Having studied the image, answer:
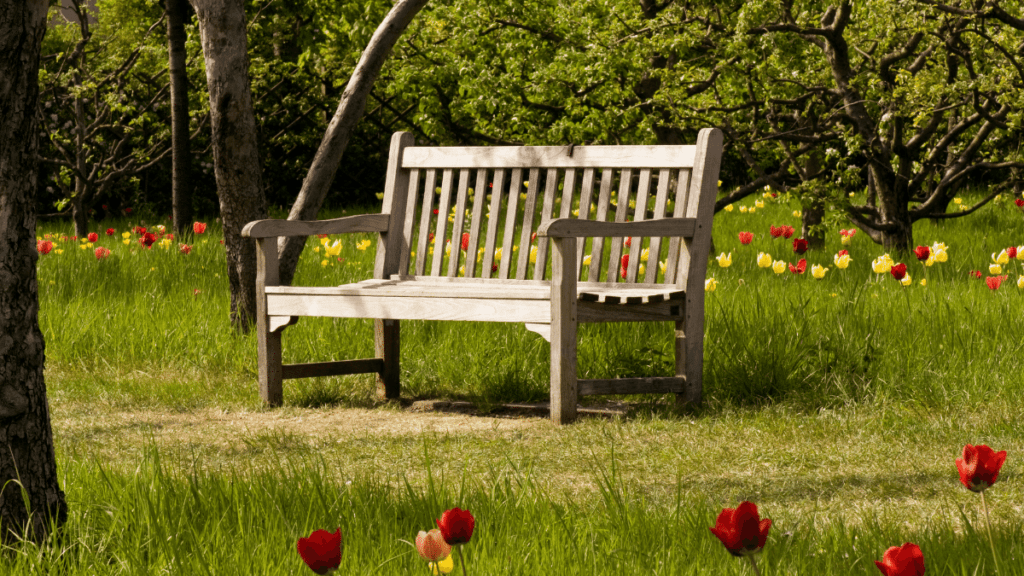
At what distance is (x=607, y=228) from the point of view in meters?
3.73

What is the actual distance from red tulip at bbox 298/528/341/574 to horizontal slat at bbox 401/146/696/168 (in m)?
2.98

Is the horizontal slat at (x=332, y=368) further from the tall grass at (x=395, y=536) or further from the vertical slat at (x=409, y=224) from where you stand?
the tall grass at (x=395, y=536)

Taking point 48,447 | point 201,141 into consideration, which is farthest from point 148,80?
point 48,447

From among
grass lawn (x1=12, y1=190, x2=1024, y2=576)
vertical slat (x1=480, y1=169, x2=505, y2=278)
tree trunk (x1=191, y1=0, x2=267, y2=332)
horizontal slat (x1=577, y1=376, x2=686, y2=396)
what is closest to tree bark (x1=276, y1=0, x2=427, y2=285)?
tree trunk (x1=191, y1=0, x2=267, y2=332)

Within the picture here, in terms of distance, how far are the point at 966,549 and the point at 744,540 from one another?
918 mm

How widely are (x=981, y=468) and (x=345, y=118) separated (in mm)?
4063

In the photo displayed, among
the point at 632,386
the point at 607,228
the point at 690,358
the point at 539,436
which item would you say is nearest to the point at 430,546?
the point at 539,436

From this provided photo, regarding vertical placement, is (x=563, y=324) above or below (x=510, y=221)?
below

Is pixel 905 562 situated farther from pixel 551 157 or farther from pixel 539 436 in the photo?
pixel 551 157

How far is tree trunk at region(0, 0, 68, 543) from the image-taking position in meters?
1.94

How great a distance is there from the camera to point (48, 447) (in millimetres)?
2127

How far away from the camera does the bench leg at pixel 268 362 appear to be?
4.32 meters

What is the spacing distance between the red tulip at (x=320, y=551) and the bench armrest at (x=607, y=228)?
2.40 metres

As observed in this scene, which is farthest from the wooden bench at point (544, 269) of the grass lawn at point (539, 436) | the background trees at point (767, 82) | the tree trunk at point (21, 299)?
the tree trunk at point (21, 299)
